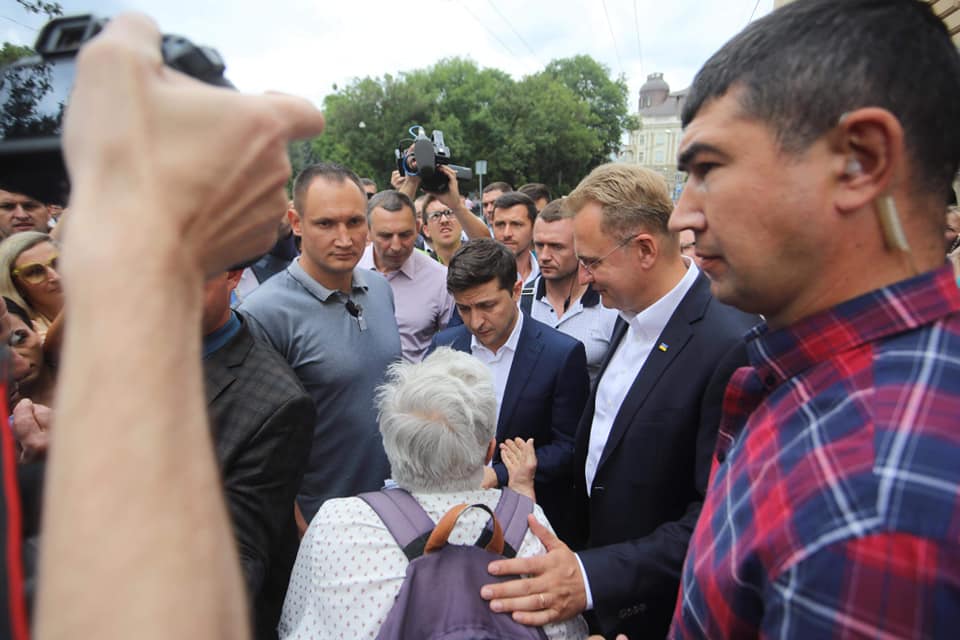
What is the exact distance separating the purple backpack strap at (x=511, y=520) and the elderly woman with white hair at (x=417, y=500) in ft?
0.08

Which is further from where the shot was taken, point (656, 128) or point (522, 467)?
point (656, 128)

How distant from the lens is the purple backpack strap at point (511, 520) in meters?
1.52

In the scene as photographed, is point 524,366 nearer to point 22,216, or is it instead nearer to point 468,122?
point 22,216

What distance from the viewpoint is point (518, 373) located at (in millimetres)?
2854

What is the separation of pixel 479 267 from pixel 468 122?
130 ft

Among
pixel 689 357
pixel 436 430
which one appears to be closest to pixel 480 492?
pixel 436 430

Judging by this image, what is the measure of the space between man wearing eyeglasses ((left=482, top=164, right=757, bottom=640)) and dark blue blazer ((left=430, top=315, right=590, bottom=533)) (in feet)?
0.73

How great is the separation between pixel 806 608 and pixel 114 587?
32.4 inches

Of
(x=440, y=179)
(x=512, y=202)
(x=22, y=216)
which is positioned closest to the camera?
(x=22, y=216)

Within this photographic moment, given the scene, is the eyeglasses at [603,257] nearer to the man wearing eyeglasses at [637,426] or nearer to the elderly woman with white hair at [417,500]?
the man wearing eyeglasses at [637,426]

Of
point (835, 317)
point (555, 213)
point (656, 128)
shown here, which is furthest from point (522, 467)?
point (656, 128)

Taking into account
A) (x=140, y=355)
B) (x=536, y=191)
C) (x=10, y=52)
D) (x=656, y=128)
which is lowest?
(x=140, y=355)

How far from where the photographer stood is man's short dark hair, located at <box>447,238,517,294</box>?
3.00 m

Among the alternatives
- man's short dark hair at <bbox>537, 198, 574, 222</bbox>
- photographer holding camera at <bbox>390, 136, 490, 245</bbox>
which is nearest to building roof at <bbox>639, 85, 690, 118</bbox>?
photographer holding camera at <bbox>390, 136, 490, 245</bbox>
